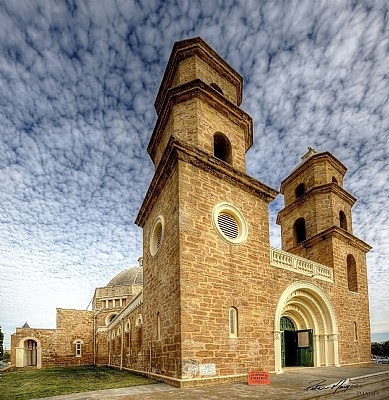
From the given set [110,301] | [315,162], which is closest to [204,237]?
[315,162]

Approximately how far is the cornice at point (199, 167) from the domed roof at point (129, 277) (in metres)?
24.0

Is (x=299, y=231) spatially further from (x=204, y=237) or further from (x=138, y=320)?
(x=204, y=237)

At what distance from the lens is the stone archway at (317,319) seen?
14062mm

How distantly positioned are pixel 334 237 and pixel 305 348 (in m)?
5.42

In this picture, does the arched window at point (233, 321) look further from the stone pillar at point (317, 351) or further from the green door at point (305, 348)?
the stone pillar at point (317, 351)

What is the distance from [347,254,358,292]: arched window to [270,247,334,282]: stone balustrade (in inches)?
105

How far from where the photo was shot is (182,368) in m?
8.30

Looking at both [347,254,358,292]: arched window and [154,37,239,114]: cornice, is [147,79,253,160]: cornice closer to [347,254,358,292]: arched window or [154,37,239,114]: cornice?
[154,37,239,114]: cornice

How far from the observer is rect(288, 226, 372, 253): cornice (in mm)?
16109

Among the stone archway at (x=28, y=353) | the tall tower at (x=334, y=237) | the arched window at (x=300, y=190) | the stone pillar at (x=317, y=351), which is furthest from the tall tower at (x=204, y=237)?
the stone archway at (x=28, y=353)

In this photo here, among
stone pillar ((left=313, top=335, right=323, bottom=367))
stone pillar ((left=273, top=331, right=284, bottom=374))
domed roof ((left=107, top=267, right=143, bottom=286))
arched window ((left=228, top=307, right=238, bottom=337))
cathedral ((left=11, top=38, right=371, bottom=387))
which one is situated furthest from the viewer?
domed roof ((left=107, top=267, right=143, bottom=286))

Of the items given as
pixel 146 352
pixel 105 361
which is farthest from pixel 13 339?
pixel 146 352

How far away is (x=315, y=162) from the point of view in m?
18.0
